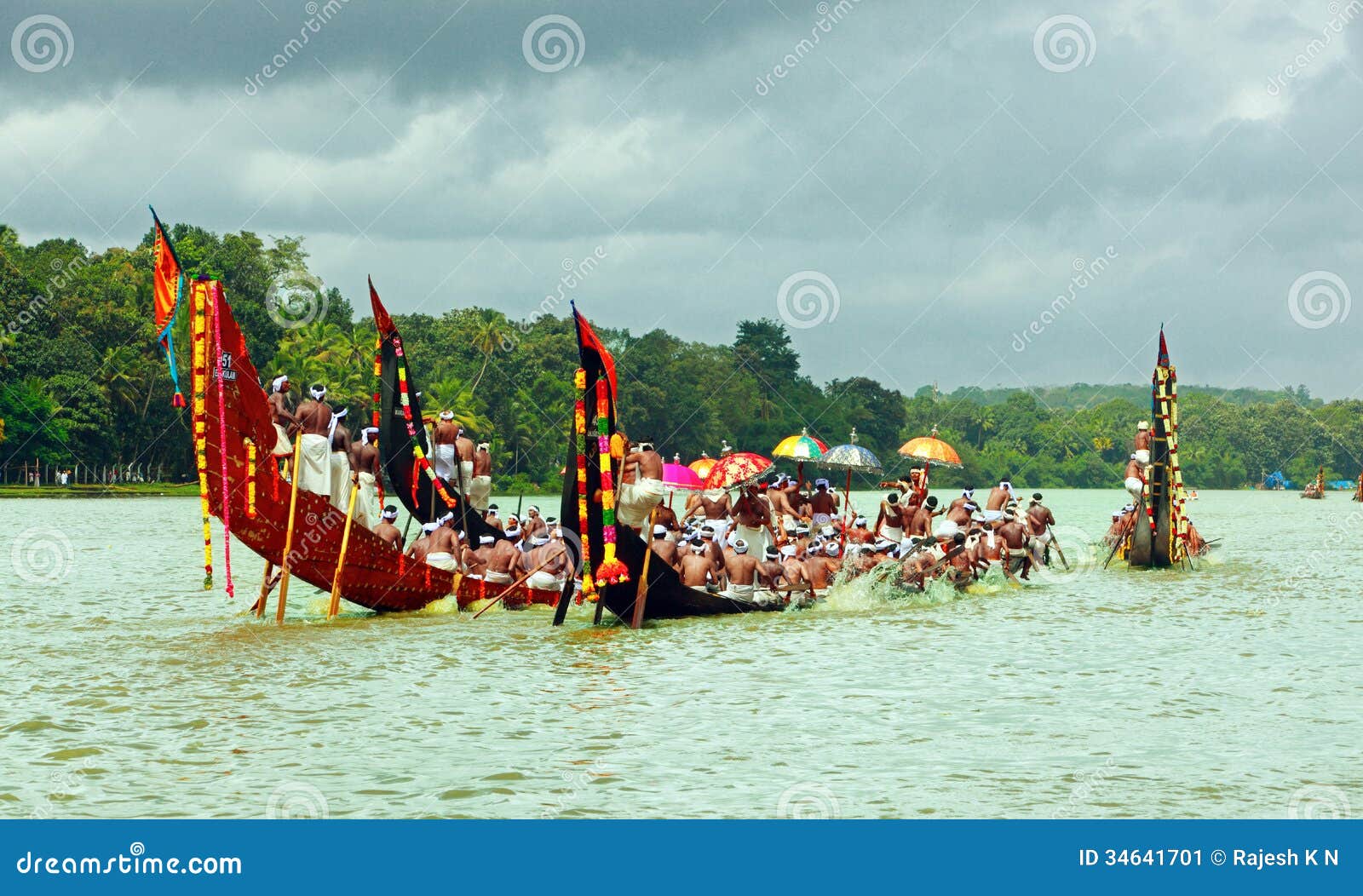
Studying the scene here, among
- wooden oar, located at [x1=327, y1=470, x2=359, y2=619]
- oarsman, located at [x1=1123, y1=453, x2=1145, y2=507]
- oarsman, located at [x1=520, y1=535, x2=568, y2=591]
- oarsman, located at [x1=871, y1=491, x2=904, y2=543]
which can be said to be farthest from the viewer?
oarsman, located at [x1=1123, y1=453, x2=1145, y2=507]

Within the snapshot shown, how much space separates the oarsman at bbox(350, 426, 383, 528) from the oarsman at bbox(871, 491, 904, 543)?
26.1ft

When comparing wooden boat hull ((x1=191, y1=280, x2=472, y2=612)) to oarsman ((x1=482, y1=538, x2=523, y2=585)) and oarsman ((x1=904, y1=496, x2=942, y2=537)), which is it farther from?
oarsman ((x1=904, y1=496, x2=942, y2=537))

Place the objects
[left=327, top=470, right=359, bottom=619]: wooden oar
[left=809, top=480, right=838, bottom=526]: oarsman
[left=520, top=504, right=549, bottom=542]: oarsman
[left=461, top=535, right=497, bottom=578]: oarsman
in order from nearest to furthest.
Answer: [left=327, top=470, right=359, bottom=619]: wooden oar, [left=461, top=535, right=497, bottom=578]: oarsman, [left=520, top=504, right=549, bottom=542]: oarsman, [left=809, top=480, right=838, bottom=526]: oarsman

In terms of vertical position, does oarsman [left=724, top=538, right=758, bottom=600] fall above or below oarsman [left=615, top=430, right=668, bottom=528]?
below

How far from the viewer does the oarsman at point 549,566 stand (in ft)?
59.1

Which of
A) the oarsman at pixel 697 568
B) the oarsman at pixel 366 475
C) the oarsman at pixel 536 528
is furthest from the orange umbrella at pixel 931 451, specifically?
the oarsman at pixel 366 475

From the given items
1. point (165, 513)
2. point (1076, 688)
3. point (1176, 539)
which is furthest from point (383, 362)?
point (165, 513)

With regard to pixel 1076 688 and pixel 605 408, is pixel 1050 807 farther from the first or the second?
pixel 605 408

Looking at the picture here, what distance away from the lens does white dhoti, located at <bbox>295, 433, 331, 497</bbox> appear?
16.2 metres

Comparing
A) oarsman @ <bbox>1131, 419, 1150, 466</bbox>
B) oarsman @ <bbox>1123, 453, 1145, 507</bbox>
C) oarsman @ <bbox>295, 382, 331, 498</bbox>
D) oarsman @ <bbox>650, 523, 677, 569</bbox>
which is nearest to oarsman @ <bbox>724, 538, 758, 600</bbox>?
oarsman @ <bbox>650, 523, 677, 569</bbox>

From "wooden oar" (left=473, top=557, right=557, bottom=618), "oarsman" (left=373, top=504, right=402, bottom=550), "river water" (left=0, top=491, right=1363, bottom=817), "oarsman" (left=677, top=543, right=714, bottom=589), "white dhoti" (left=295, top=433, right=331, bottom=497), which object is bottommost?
"river water" (left=0, top=491, right=1363, bottom=817)
